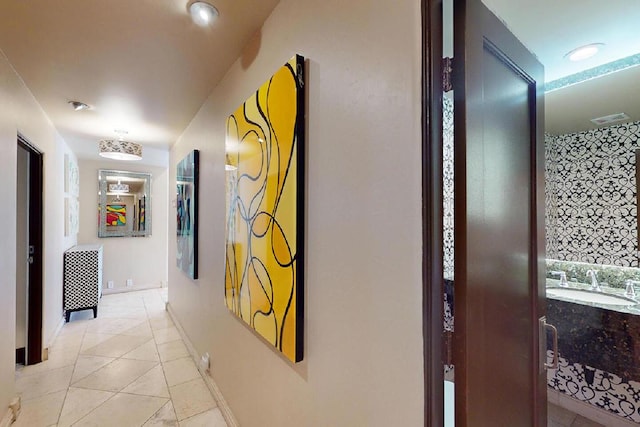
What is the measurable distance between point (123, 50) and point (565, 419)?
377cm

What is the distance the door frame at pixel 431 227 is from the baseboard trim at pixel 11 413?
271 cm

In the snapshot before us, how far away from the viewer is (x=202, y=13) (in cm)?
157

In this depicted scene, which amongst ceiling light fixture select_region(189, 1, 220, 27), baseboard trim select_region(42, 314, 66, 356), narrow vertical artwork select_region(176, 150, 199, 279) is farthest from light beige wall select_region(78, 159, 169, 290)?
ceiling light fixture select_region(189, 1, 220, 27)

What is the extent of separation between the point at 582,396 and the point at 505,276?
194 cm

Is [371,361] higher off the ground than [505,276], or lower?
lower

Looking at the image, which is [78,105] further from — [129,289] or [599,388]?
[599,388]

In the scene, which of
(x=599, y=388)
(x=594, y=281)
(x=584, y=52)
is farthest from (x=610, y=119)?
(x=599, y=388)

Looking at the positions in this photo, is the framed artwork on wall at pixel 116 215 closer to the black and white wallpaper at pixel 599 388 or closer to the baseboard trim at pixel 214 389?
the baseboard trim at pixel 214 389

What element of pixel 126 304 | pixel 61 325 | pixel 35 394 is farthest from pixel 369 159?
pixel 126 304

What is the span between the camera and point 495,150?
0.95 metres

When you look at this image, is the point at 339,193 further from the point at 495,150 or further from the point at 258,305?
the point at 258,305

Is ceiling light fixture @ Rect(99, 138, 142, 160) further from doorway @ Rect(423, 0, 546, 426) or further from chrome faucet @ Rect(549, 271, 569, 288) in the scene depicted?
chrome faucet @ Rect(549, 271, 569, 288)

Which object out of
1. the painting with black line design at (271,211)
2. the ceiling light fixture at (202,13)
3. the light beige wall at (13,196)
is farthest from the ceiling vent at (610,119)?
the light beige wall at (13,196)

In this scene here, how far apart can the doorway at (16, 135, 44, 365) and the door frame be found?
3.62m
